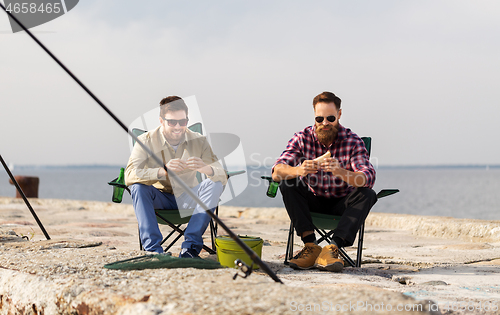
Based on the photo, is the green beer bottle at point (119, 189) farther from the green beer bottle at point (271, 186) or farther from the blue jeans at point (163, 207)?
the green beer bottle at point (271, 186)

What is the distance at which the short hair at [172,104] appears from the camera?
285cm

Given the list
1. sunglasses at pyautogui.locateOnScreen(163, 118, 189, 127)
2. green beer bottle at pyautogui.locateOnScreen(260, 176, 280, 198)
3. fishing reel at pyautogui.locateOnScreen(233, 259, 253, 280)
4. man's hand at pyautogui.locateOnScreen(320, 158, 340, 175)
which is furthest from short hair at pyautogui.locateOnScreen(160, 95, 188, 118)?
fishing reel at pyautogui.locateOnScreen(233, 259, 253, 280)

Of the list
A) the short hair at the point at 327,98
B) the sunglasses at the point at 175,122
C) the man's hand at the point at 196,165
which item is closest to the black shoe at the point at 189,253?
the man's hand at the point at 196,165

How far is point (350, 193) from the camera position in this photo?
2.54m

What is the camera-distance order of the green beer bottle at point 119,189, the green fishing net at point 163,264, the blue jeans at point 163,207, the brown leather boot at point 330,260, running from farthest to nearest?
1. the green beer bottle at point 119,189
2. the blue jeans at point 163,207
3. the brown leather boot at point 330,260
4. the green fishing net at point 163,264

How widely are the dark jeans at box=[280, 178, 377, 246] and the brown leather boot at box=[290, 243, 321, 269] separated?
11cm

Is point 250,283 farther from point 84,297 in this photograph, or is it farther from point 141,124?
point 141,124

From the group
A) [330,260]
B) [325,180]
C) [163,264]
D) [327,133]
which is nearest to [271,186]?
[325,180]

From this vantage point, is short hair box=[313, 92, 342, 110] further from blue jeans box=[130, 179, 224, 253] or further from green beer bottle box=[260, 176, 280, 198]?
blue jeans box=[130, 179, 224, 253]

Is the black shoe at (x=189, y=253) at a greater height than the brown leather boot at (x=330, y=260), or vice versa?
the brown leather boot at (x=330, y=260)

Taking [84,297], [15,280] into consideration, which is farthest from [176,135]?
[84,297]

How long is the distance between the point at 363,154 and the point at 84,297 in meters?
1.82

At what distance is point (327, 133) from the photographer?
264 cm

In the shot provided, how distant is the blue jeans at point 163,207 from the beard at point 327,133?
70cm
